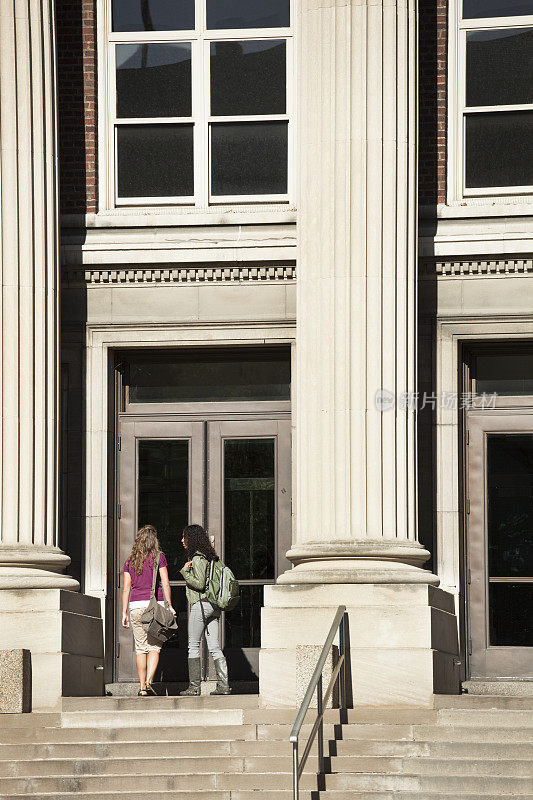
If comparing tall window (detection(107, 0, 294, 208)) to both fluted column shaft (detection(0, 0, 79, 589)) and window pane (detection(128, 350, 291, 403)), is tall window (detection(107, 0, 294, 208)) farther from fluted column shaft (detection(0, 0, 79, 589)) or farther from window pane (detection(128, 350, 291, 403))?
window pane (detection(128, 350, 291, 403))

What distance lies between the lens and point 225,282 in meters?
16.4

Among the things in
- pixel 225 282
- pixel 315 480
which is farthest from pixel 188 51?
pixel 315 480

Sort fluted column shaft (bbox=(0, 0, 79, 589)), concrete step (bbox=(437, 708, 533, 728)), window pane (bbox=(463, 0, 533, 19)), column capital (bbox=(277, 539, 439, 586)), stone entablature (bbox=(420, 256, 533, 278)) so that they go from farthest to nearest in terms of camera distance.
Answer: window pane (bbox=(463, 0, 533, 19)) < stone entablature (bbox=(420, 256, 533, 278)) < fluted column shaft (bbox=(0, 0, 79, 589)) < column capital (bbox=(277, 539, 439, 586)) < concrete step (bbox=(437, 708, 533, 728))

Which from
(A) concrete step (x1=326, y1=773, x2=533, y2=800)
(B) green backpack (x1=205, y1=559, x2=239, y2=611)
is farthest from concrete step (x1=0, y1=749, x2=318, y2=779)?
(B) green backpack (x1=205, y1=559, x2=239, y2=611)

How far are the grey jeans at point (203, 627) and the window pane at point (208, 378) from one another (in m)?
2.98

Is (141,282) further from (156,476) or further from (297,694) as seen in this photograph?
(297,694)

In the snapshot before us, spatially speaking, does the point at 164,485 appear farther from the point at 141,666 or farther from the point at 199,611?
the point at 141,666

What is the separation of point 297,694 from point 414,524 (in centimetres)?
250

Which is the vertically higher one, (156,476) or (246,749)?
(156,476)

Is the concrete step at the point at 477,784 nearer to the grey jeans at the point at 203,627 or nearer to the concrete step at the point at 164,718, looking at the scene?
the concrete step at the point at 164,718

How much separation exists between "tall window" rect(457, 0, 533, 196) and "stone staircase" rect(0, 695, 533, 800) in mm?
6269

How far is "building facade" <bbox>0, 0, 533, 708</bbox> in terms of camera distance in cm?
1491

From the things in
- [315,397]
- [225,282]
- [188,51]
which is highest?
[188,51]

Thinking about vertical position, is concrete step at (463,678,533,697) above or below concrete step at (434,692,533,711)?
below
